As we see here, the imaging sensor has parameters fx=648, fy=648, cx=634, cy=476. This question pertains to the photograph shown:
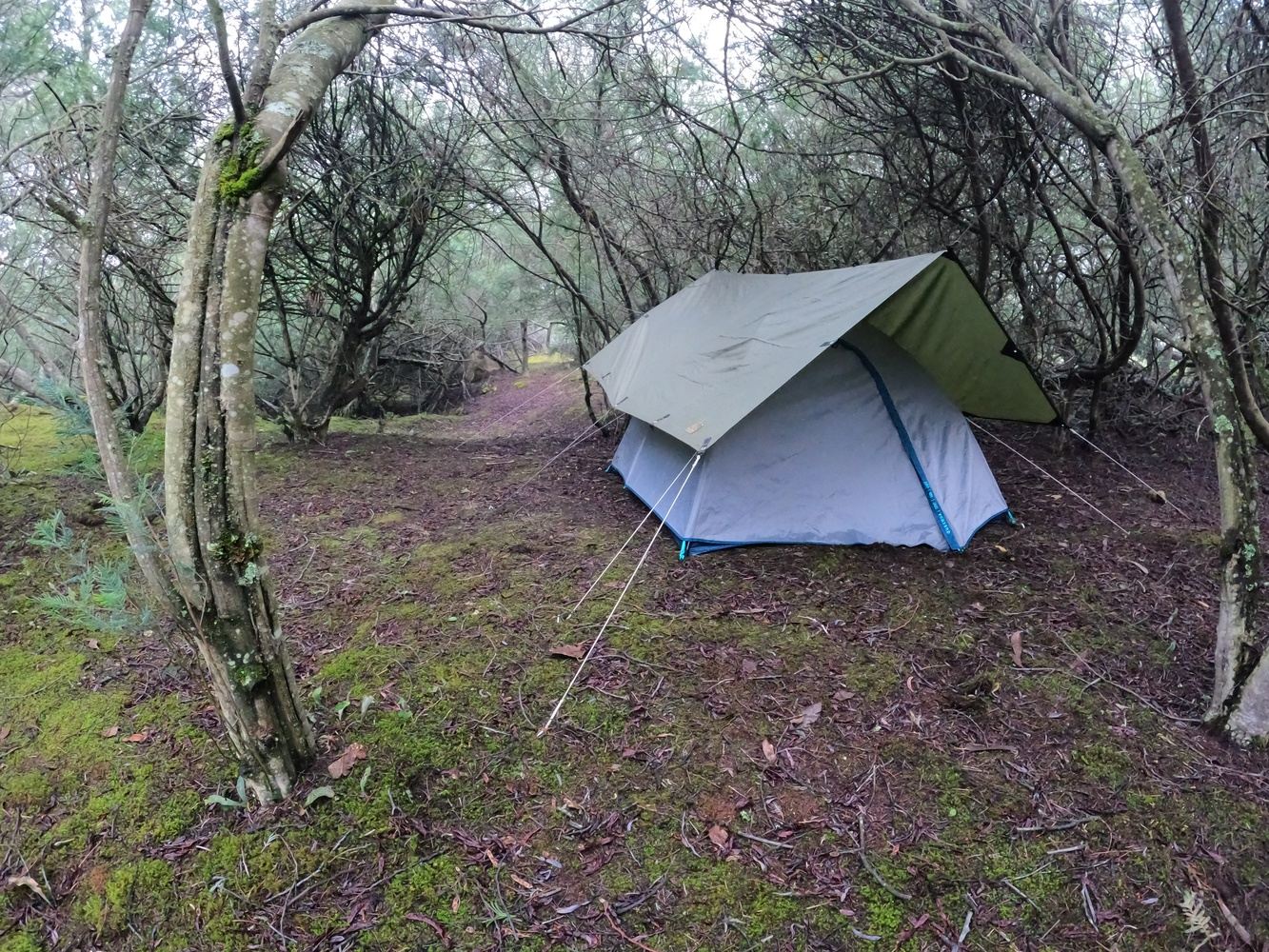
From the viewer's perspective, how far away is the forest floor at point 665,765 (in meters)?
1.86

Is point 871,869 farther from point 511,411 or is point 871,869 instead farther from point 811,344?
point 511,411

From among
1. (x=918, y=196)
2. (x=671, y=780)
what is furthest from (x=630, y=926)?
(x=918, y=196)

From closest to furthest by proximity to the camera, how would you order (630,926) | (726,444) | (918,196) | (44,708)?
(630,926) → (44,708) → (726,444) → (918,196)

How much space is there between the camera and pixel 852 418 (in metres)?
4.26

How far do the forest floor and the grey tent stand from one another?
0.29 m

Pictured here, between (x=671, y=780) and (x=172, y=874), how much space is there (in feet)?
5.03

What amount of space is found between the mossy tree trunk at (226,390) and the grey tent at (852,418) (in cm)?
239

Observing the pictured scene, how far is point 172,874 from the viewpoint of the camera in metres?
1.86

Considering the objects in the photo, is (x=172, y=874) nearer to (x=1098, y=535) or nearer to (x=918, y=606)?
(x=918, y=606)

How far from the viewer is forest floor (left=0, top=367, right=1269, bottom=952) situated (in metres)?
1.86


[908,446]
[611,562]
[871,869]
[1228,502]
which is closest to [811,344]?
[908,446]

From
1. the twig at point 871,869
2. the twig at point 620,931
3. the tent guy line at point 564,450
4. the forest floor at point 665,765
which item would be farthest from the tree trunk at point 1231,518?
the tent guy line at point 564,450

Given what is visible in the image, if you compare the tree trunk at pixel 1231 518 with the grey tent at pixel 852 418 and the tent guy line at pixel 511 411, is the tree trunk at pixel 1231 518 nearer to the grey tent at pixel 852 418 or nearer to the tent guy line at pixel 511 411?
the grey tent at pixel 852 418

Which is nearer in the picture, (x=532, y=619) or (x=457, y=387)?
(x=532, y=619)
